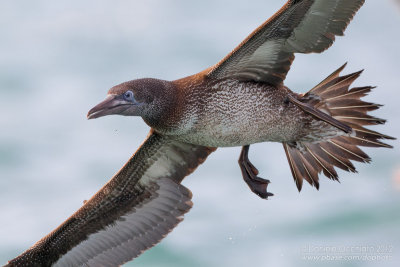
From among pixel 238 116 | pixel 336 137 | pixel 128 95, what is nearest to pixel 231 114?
pixel 238 116

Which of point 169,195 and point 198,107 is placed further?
point 169,195

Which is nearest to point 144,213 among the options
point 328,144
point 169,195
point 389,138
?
point 169,195

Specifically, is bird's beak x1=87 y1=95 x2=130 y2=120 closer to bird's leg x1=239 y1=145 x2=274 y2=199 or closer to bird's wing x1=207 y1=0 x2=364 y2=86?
bird's wing x1=207 y1=0 x2=364 y2=86

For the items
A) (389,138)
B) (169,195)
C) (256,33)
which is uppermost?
(256,33)

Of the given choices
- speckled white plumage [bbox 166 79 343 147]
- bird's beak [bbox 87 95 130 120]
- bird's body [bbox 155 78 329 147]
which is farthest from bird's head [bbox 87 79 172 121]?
speckled white plumage [bbox 166 79 343 147]

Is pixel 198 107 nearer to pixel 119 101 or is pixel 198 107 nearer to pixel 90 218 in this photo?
pixel 119 101

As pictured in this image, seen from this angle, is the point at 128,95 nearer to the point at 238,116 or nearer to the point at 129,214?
the point at 238,116

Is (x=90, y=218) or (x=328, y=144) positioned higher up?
(x=328, y=144)
